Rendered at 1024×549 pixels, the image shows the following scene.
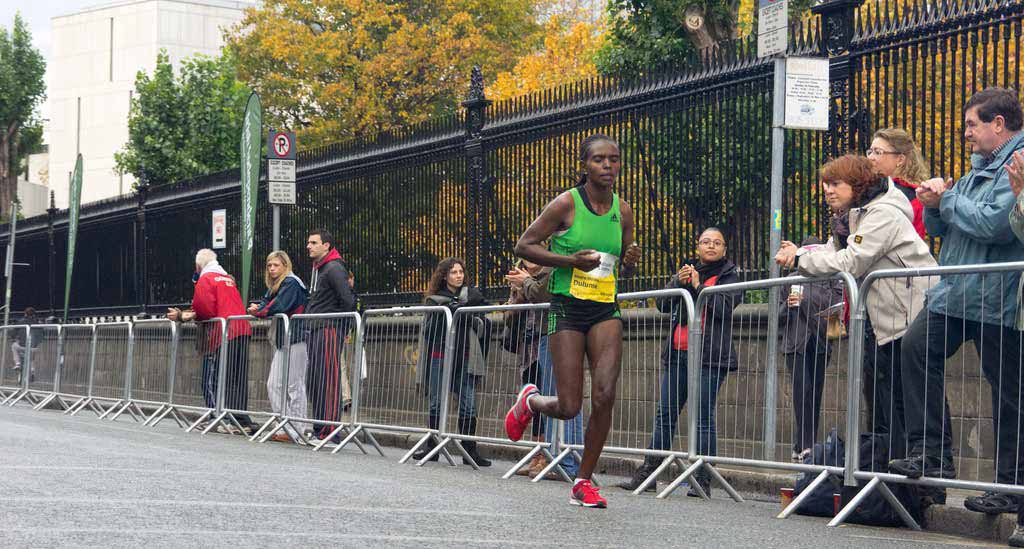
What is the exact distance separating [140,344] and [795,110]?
34.2 ft

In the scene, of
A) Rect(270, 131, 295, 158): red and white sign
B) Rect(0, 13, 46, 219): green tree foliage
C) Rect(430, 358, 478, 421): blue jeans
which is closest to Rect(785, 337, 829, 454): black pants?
Rect(430, 358, 478, 421): blue jeans

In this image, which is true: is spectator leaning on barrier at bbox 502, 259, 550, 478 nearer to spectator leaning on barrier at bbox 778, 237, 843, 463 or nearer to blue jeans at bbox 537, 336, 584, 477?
blue jeans at bbox 537, 336, 584, 477

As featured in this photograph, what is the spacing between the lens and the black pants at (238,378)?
49.6ft

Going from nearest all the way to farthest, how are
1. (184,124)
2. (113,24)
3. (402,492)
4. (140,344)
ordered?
(402,492) → (140,344) → (184,124) → (113,24)

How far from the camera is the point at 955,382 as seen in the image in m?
7.59

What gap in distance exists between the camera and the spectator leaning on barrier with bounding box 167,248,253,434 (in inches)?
601

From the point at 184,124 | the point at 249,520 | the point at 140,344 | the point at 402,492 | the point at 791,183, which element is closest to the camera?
the point at 249,520

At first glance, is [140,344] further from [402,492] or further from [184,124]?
[184,124]

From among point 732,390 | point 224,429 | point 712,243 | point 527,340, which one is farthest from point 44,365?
point 732,390

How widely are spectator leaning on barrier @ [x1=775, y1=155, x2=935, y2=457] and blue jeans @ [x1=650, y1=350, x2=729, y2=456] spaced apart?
1.14 meters

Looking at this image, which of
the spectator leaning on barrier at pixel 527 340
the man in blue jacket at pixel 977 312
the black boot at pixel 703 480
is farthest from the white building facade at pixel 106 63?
the man in blue jacket at pixel 977 312

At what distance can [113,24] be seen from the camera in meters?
85.8

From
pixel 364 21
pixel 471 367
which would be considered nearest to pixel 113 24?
pixel 364 21

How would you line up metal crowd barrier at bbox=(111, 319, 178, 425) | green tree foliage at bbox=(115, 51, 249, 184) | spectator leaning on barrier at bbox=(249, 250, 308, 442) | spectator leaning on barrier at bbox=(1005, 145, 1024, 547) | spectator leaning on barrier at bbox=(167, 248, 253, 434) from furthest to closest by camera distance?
green tree foliage at bbox=(115, 51, 249, 184) → metal crowd barrier at bbox=(111, 319, 178, 425) → spectator leaning on barrier at bbox=(167, 248, 253, 434) → spectator leaning on barrier at bbox=(249, 250, 308, 442) → spectator leaning on barrier at bbox=(1005, 145, 1024, 547)
